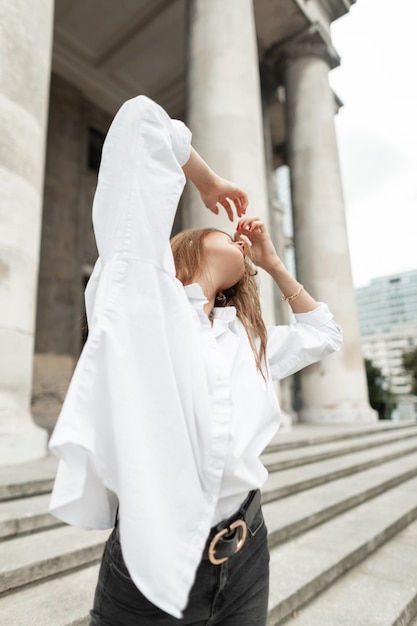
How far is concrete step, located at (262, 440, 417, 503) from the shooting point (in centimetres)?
428

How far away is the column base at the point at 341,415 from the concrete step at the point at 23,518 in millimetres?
9483

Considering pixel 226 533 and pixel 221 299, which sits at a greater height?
pixel 221 299

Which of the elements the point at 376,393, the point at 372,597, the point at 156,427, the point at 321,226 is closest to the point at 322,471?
the point at 372,597

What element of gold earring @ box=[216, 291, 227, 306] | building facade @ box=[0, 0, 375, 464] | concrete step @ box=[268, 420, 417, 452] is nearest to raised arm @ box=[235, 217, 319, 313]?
gold earring @ box=[216, 291, 227, 306]

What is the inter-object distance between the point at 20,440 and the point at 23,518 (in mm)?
1678

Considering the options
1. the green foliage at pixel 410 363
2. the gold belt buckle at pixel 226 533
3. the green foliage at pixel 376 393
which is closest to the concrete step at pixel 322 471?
the gold belt buckle at pixel 226 533

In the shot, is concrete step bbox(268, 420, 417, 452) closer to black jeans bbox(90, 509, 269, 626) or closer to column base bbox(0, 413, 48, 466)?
column base bbox(0, 413, 48, 466)

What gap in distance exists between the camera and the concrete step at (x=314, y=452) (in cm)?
527

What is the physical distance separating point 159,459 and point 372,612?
246cm

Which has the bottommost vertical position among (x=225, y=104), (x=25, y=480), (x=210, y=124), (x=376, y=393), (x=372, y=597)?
(x=372, y=597)

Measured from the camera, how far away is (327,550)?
321 centimetres

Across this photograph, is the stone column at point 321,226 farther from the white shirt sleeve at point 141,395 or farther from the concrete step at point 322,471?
the white shirt sleeve at point 141,395

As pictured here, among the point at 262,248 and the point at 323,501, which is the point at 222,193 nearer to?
the point at 262,248

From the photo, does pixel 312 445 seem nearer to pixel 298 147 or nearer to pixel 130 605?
pixel 130 605
